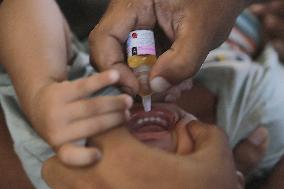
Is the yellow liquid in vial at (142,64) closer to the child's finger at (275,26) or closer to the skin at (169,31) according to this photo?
the skin at (169,31)

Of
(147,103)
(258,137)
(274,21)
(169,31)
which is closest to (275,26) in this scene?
(274,21)

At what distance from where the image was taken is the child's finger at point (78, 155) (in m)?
0.55

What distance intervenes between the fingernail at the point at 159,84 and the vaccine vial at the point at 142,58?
14 millimetres

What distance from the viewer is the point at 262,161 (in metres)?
1.02

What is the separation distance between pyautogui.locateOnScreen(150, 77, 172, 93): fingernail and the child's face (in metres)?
0.04

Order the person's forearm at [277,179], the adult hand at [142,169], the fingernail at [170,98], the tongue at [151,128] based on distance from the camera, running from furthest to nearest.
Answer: the person's forearm at [277,179] < the fingernail at [170,98] < the tongue at [151,128] < the adult hand at [142,169]

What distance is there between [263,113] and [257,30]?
0.28 metres

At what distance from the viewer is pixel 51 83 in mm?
680

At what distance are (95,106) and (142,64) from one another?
15 cm

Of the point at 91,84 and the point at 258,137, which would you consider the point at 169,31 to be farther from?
the point at 258,137

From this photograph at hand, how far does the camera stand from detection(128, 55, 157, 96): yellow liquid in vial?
27.4 inches

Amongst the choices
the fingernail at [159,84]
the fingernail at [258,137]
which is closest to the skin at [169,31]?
the fingernail at [159,84]

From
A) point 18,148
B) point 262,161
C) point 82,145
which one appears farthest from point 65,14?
point 262,161

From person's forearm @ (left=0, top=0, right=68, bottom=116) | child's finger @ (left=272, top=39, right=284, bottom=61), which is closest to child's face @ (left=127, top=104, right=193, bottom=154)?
person's forearm @ (left=0, top=0, right=68, bottom=116)
